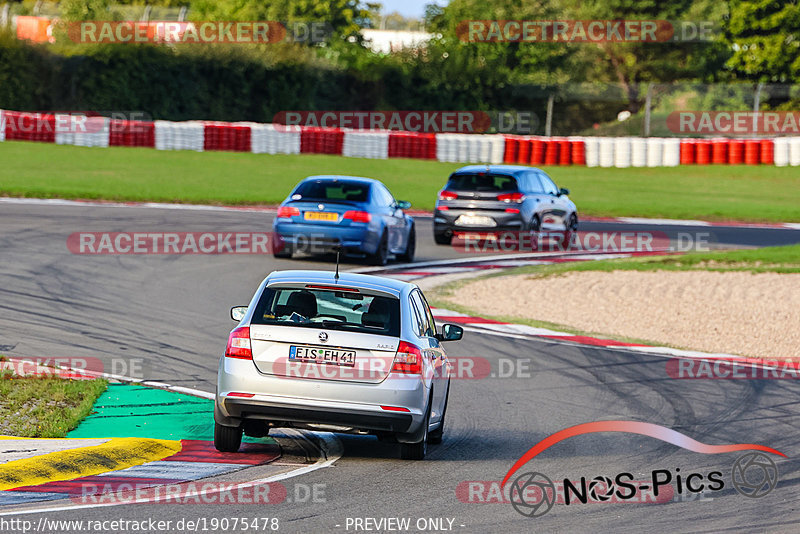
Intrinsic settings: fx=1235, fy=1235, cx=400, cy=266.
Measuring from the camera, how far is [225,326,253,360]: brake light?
27.3 ft

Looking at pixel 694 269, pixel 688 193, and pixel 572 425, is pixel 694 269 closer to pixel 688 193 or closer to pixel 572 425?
pixel 572 425

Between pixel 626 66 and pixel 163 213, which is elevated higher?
pixel 626 66

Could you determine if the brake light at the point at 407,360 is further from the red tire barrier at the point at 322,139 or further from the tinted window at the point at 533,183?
the red tire barrier at the point at 322,139

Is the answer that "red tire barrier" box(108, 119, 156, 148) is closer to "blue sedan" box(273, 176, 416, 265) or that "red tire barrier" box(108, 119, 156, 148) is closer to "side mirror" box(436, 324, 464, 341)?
"blue sedan" box(273, 176, 416, 265)

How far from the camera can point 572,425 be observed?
10445mm

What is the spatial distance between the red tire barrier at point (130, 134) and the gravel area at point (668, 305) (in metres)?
20.5

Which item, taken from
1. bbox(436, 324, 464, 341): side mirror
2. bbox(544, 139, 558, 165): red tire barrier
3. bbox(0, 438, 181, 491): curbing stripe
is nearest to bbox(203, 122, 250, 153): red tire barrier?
bbox(544, 139, 558, 165): red tire barrier

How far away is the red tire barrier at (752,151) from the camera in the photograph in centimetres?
4234

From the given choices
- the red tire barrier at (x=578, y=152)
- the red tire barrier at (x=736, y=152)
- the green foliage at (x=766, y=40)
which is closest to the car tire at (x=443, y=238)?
the red tire barrier at (x=578, y=152)

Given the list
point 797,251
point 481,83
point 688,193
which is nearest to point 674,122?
point 481,83

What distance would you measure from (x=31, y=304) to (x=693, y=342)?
8.34 metres

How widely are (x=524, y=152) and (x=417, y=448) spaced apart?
32.5 metres

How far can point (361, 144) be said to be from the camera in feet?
132

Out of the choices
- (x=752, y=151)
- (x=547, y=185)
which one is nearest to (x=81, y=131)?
(x=547, y=185)
